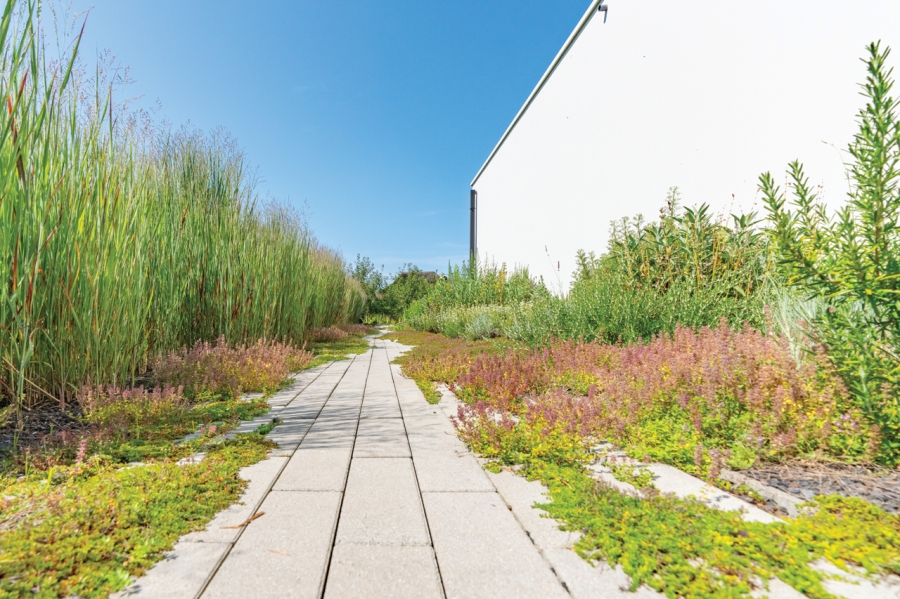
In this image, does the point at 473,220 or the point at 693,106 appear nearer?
the point at 693,106

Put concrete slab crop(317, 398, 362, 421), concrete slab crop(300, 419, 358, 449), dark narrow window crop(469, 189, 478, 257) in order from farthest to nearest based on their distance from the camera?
dark narrow window crop(469, 189, 478, 257) < concrete slab crop(317, 398, 362, 421) < concrete slab crop(300, 419, 358, 449)

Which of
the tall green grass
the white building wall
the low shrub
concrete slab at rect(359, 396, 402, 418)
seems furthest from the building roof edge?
the low shrub

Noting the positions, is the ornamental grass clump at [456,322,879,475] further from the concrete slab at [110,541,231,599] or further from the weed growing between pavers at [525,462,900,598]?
the concrete slab at [110,541,231,599]

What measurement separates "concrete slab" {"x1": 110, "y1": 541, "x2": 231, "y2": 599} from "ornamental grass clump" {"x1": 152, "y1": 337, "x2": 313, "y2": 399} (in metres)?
2.86

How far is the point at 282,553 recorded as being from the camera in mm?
1679

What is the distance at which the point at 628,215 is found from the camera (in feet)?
27.8

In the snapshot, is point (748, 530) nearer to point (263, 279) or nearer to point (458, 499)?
point (458, 499)

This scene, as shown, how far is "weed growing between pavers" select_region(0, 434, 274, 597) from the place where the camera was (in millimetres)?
1465

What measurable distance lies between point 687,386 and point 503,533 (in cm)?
211

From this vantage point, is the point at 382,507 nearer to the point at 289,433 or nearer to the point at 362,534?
the point at 362,534

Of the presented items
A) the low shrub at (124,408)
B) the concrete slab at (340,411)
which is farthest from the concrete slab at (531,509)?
the low shrub at (124,408)

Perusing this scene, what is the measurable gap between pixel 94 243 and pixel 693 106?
802cm

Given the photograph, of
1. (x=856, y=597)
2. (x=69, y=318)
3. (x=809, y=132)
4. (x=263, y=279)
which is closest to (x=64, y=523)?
(x=69, y=318)

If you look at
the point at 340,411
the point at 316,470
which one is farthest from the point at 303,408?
the point at 316,470
